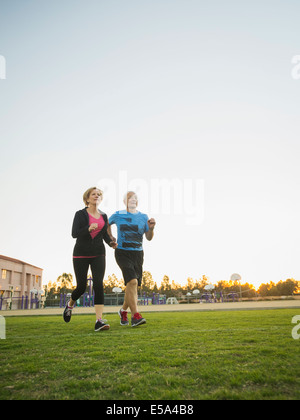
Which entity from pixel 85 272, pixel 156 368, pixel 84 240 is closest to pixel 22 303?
pixel 85 272

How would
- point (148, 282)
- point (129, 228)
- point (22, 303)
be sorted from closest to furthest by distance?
point (129, 228) → point (22, 303) → point (148, 282)

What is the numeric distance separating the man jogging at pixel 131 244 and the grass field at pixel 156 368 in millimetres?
1419

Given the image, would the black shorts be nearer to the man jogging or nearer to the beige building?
the man jogging

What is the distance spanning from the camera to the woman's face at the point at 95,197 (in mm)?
5598

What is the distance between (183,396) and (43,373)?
1.23 m

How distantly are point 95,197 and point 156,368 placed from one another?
144 inches

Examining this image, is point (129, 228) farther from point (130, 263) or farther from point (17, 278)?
point (17, 278)

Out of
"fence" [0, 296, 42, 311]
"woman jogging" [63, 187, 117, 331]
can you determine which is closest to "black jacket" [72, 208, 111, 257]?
"woman jogging" [63, 187, 117, 331]

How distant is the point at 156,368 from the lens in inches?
96.7

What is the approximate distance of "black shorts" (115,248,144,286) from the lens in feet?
17.3

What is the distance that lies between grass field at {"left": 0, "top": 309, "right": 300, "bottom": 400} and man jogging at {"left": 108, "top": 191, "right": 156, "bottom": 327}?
4.66ft

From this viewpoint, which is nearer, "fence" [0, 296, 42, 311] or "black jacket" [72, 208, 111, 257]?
"black jacket" [72, 208, 111, 257]
